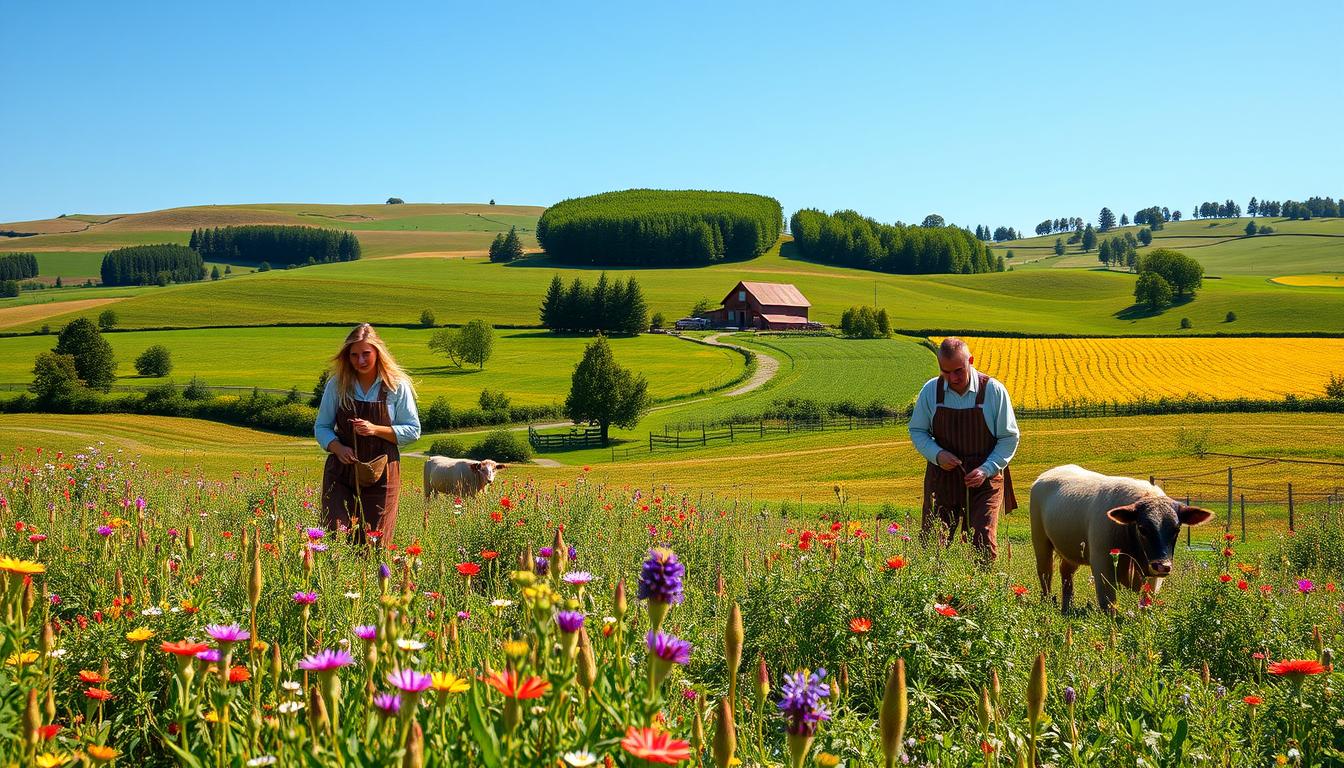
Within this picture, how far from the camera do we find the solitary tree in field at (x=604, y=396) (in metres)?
55.3

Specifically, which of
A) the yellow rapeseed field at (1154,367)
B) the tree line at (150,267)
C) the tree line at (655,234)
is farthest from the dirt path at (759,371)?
the tree line at (150,267)

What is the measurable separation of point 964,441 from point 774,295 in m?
106

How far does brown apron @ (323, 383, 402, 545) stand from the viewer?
700 cm

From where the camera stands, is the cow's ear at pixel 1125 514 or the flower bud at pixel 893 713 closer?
the flower bud at pixel 893 713

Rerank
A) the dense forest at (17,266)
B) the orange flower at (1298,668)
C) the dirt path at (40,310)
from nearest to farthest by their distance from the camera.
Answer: the orange flower at (1298,668), the dirt path at (40,310), the dense forest at (17,266)

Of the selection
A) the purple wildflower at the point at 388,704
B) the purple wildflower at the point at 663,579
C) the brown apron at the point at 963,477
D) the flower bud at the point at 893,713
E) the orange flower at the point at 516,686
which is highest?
the purple wildflower at the point at 663,579

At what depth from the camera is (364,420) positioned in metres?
6.88

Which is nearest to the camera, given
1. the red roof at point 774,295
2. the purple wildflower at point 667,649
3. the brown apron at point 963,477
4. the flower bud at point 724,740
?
the flower bud at point 724,740

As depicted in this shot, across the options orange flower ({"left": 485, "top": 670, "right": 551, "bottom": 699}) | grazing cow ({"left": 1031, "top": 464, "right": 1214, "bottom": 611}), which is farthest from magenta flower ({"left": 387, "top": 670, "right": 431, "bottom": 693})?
grazing cow ({"left": 1031, "top": 464, "right": 1214, "bottom": 611})

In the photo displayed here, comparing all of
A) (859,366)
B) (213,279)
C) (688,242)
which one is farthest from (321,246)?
(859,366)

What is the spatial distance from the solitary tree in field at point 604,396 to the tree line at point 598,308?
4273 cm

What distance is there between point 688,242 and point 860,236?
31439 millimetres

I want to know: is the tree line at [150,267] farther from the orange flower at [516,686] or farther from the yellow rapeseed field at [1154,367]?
the orange flower at [516,686]

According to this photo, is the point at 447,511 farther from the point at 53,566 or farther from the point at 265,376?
the point at 265,376
